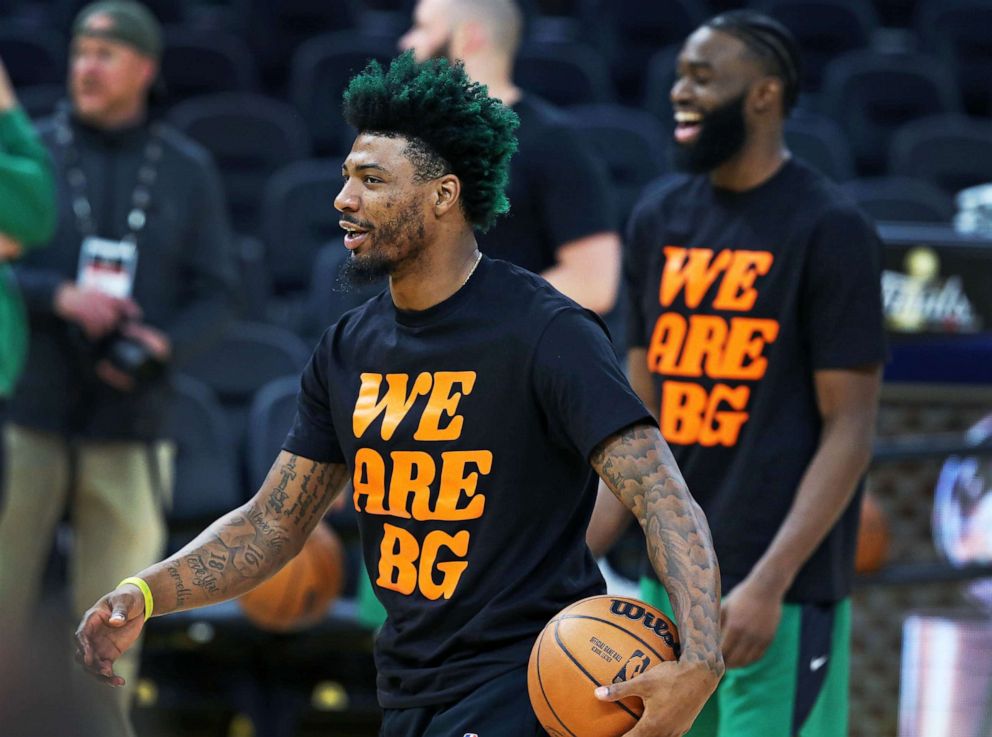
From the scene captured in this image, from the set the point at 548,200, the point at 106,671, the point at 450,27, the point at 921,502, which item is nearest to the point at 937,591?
the point at 921,502

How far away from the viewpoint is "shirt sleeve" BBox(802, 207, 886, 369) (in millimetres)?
3764

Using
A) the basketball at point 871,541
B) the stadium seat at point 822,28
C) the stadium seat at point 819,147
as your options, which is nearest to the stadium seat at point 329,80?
the stadium seat at point 819,147

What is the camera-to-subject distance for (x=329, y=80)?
364 inches

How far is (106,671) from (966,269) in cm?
335

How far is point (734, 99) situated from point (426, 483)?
4.96 ft

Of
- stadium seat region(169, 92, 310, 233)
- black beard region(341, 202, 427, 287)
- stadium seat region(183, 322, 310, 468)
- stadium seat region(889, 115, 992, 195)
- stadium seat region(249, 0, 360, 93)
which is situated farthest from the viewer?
stadium seat region(249, 0, 360, 93)

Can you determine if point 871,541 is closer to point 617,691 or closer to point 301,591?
point 301,591

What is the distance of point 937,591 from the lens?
17.8 feet

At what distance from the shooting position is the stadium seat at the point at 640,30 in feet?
34.2

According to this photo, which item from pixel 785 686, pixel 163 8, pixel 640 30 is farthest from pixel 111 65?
pixel 640 30

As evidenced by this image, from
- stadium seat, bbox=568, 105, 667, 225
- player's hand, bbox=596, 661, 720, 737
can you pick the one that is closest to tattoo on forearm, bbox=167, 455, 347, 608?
player's hand, bbox=596, 661, 720, 737

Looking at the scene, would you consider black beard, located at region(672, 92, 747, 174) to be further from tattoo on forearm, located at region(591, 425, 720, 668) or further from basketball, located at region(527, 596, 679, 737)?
basketball, located at region(527, 596, 679, 737)

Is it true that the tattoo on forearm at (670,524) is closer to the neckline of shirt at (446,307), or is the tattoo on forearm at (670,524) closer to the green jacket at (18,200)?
the neckline of shirt at (446,307)

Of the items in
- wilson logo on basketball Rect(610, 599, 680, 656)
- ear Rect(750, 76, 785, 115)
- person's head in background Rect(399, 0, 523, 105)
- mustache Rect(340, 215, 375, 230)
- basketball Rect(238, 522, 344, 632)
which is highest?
person's head in background Rect(399, 0, 523, 105)
